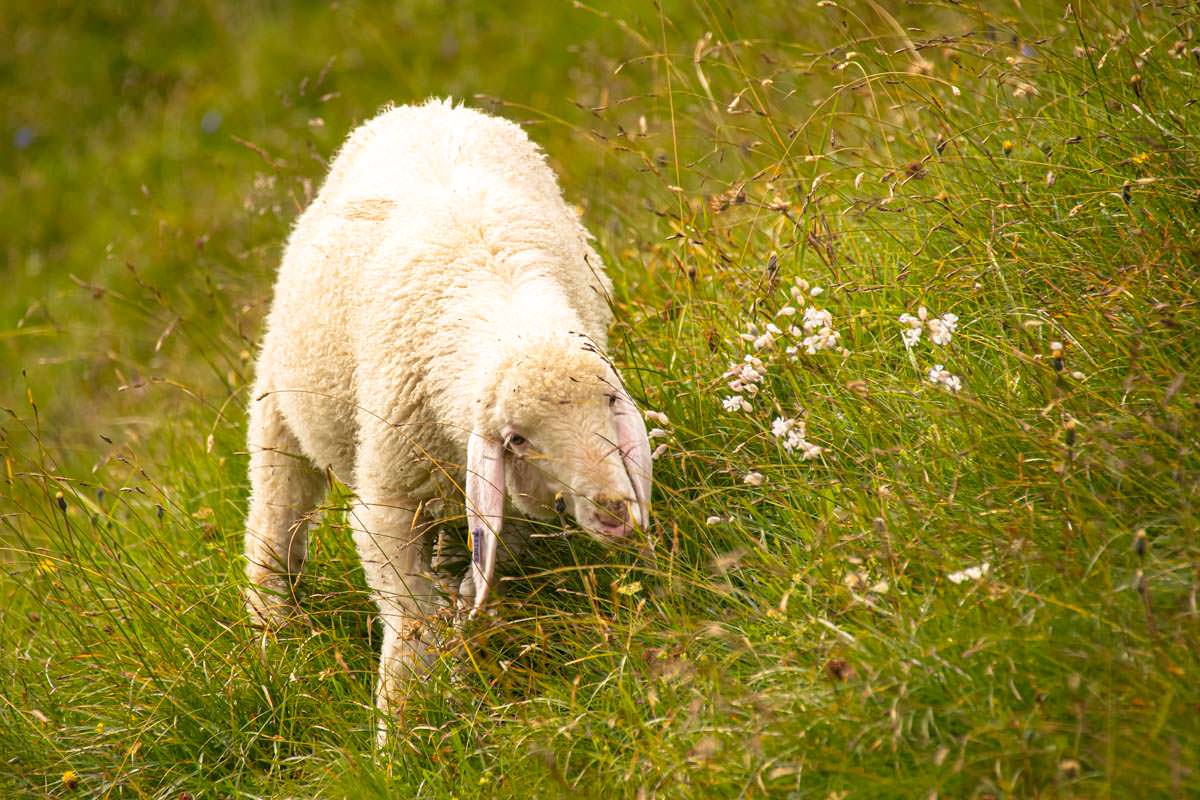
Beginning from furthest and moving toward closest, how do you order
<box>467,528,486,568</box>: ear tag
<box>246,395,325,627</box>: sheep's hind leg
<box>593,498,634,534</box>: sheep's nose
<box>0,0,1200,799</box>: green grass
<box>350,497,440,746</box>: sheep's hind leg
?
<box>246,395,325,627</box>: sheep's hind leg < <box>350,497,440,746</box>: sheep's hind leg < <box>467,528,486,568</box>: ear tag < <box>593,498,634,534</box>: sheep's nose < <box>0,0,1200,799</box>: green grass

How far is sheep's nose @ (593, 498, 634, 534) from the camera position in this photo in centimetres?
303

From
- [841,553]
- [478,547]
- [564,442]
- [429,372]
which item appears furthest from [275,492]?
[841,553]

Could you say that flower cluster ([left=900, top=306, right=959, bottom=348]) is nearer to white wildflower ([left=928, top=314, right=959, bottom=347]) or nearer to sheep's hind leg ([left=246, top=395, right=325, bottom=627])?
white wildflower ([left=928, top=314, right=959, bottom=347])

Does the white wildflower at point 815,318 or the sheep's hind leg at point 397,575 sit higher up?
the white wildflower at point 815,318

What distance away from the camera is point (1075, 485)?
2.75m

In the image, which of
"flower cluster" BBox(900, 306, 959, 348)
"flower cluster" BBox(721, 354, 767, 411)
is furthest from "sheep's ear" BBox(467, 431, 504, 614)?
"flower cluster" BBox(900, 306, 959, 348)

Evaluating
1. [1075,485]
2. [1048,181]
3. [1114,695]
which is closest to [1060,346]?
[1075,485]

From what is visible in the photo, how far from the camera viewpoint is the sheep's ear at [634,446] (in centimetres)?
311

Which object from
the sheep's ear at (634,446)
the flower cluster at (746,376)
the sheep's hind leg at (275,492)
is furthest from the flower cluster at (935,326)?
the sheep's hind leg at (275,492)

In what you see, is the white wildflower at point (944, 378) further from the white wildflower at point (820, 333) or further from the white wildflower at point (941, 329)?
the white wildflower at point (820, 333)

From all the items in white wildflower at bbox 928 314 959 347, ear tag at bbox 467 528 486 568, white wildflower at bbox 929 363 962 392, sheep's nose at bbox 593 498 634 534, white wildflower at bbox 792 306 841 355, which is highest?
white wildflower at bbox 928 314 959 347

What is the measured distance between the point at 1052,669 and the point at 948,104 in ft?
7.80

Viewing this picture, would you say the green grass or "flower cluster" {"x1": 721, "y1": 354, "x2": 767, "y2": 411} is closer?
the green grass

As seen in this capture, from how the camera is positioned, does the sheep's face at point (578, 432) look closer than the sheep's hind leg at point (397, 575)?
Yes
